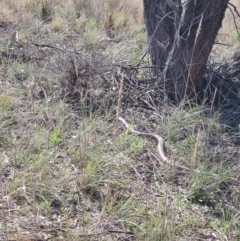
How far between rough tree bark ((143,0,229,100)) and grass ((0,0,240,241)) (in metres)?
0.28

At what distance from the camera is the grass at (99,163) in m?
3.18

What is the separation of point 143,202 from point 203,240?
478mm

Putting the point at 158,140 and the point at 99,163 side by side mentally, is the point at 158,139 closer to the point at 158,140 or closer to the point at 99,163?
the point at 158,140

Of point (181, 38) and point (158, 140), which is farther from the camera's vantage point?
point (181, 38)

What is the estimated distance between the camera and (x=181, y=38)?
16.7 ft

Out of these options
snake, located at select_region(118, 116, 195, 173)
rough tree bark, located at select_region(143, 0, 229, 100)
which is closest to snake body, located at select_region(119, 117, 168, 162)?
snake, located at select_region(118, 116, 195, 173)

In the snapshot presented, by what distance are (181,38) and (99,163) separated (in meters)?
1.96

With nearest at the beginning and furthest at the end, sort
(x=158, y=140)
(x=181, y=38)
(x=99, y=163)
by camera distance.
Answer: (x=99, y=163) → (x=158, y=140) → (x=181, y=38)

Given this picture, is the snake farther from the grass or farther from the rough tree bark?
the rough tree bark

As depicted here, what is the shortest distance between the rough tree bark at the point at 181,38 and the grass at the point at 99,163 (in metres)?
0.28

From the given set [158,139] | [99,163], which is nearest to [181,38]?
[158,139]

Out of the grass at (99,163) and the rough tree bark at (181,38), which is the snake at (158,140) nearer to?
the grass at (99,163)

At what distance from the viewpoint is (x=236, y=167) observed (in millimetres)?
4016

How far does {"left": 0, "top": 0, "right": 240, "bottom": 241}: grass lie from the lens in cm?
318
